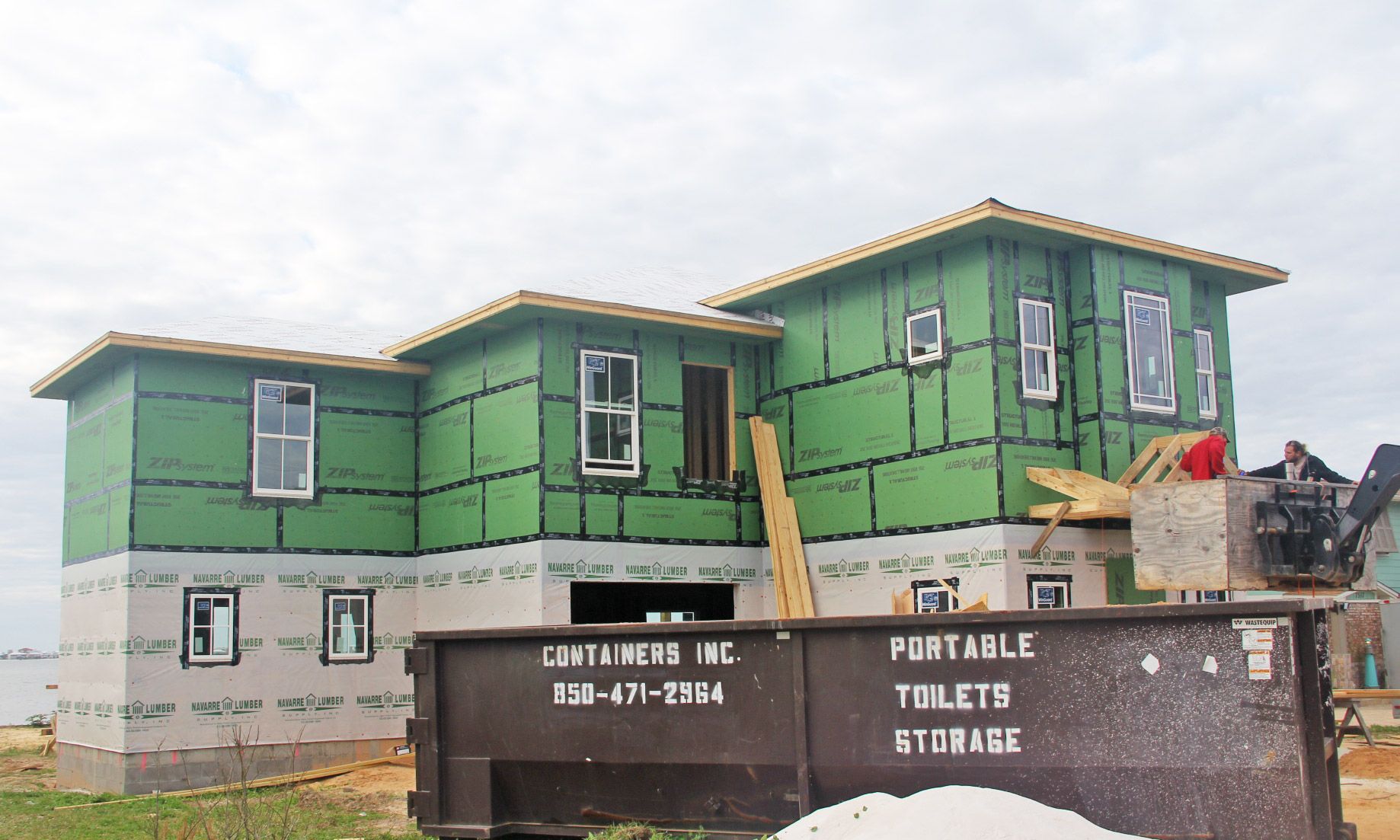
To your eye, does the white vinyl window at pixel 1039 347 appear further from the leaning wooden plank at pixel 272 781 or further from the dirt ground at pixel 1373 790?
the leaning wooden plank at pixel 272 781

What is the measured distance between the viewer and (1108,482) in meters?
17.3

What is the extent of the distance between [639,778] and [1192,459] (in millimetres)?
9705

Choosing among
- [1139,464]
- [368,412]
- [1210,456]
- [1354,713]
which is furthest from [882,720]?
[368,412]

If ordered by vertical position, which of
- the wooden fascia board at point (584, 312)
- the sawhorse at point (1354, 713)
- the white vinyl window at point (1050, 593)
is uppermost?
the wooden fascia board at point (584, 312)

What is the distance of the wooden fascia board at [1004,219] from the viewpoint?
17266 mm

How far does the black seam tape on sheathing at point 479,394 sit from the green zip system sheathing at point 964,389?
13.5 ft

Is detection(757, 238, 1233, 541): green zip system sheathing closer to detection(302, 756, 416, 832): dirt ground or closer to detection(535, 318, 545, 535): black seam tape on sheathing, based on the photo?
detection(535, 318, 545, 535): black seam tape on sheathing

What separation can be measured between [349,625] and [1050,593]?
10580 mm

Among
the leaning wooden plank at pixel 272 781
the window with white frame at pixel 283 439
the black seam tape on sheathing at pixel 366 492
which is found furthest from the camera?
the black seam tape on sheathing at pixel 366 492

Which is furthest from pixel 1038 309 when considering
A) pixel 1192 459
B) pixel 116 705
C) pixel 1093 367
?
pixel 116 705

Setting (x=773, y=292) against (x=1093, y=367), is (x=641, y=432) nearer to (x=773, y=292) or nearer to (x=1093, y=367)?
(x=773, y=292)

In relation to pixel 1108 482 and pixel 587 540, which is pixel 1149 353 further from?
pixel 587 540

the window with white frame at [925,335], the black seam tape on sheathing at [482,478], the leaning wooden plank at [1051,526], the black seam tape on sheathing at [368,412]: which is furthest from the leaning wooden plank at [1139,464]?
the black seam tape on sheathing at [368,412]

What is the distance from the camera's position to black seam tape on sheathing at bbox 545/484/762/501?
62.3ft
